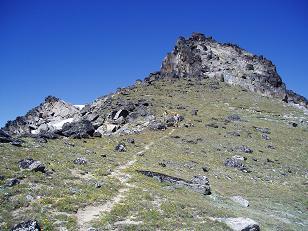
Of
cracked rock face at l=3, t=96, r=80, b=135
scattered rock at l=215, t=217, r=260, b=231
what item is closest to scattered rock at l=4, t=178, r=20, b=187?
scattered rock at l=215, t=217, r=260, b=231

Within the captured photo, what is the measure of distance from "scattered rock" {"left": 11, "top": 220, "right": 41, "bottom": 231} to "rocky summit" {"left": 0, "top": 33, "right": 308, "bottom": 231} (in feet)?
0.19

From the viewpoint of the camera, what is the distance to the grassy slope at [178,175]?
82.0 feet

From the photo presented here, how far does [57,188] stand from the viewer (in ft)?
94.6

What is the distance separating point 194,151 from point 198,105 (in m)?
38.5

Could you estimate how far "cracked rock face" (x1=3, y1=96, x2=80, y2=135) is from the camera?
113 metres

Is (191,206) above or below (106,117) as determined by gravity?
below

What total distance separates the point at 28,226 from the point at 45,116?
104326mm

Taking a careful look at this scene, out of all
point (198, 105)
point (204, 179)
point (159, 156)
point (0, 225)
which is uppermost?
point (198, 105)

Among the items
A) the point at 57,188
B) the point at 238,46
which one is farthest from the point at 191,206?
the point at 238,46

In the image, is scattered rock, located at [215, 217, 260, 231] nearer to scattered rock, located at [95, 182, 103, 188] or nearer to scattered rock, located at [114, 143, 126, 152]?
scattered rock, located at [95, 182, 103, 188]

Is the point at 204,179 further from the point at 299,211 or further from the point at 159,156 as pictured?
the point at 159,156

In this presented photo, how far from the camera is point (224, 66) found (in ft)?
432

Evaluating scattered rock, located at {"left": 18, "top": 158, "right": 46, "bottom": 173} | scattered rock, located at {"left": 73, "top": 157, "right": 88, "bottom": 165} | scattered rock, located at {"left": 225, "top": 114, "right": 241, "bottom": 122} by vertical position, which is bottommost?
scattered rock, located at {"left": 18, "top": 158, "right": 46, "bottom": 173}

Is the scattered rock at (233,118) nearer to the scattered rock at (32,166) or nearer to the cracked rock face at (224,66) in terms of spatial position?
the cracked rock face at (224,66)
